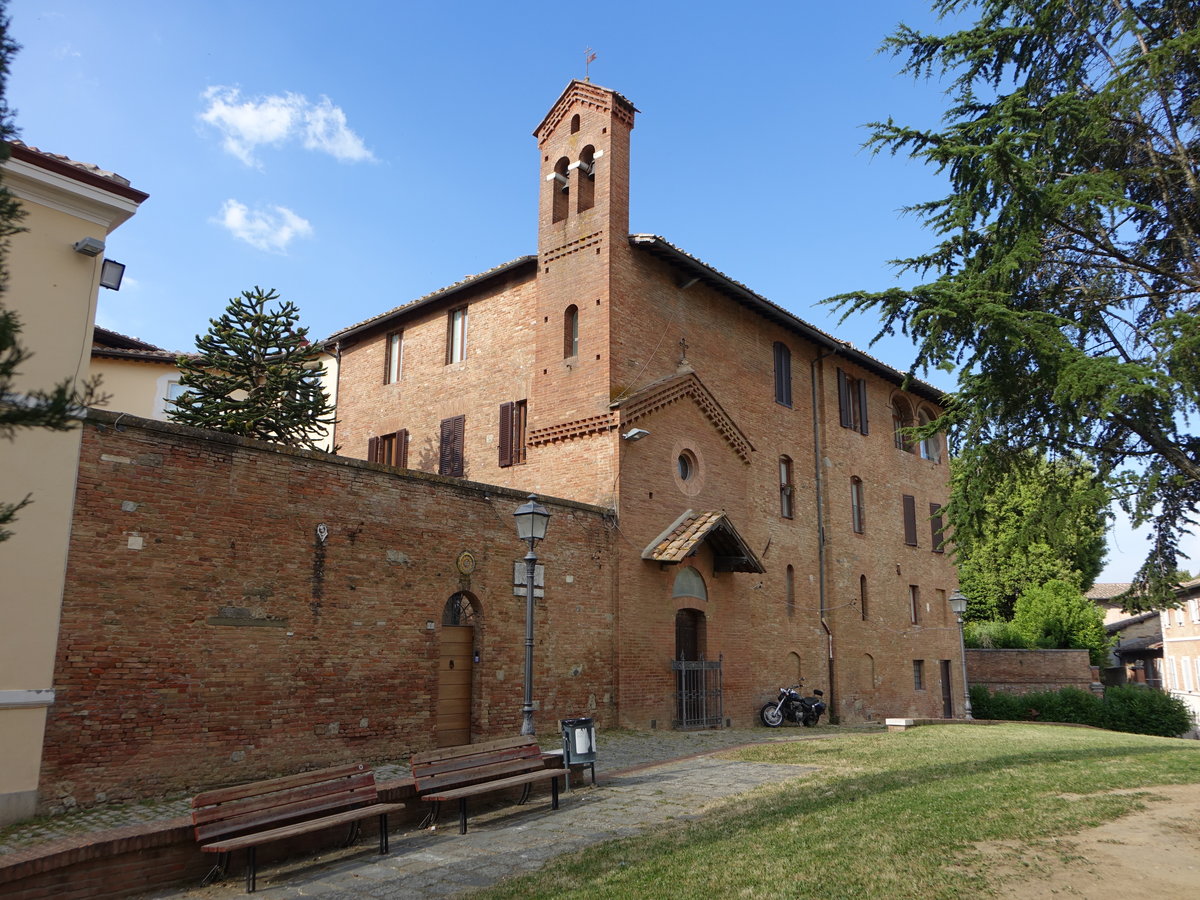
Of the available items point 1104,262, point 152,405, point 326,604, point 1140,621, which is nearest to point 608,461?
point 326,604

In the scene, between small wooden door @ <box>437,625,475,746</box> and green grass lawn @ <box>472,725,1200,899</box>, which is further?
→ small wooden door @ <box>437,625,475,746</box>

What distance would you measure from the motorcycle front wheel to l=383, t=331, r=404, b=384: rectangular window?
1239cm

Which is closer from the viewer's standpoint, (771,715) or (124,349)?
(771,715)

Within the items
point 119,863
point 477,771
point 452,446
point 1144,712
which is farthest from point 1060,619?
point 119,863

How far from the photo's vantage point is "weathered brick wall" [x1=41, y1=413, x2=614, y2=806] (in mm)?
9820

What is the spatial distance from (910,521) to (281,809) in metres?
24.7

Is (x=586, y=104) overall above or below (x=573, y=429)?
above

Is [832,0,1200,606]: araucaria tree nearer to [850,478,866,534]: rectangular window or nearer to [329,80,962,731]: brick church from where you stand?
[329,80,962,731]: brick church

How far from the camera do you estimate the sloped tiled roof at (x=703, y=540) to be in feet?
57.8

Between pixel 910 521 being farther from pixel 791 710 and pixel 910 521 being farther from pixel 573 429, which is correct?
pixel 573 429

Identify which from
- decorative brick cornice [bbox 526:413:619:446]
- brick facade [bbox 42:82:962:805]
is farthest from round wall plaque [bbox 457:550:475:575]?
decorative brick cornice [bbox 526:413:619:446]

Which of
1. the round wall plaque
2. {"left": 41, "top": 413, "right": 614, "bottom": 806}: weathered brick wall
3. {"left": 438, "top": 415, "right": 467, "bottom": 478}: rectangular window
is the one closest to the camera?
{"left": 41, "top": 413, "right": 614, "bottom": 806}: weathered brick wall

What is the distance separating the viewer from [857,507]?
26531mm

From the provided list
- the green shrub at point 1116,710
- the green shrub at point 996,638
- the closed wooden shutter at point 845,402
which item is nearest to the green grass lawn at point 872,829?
the closed wooden shutter at point 845,402
